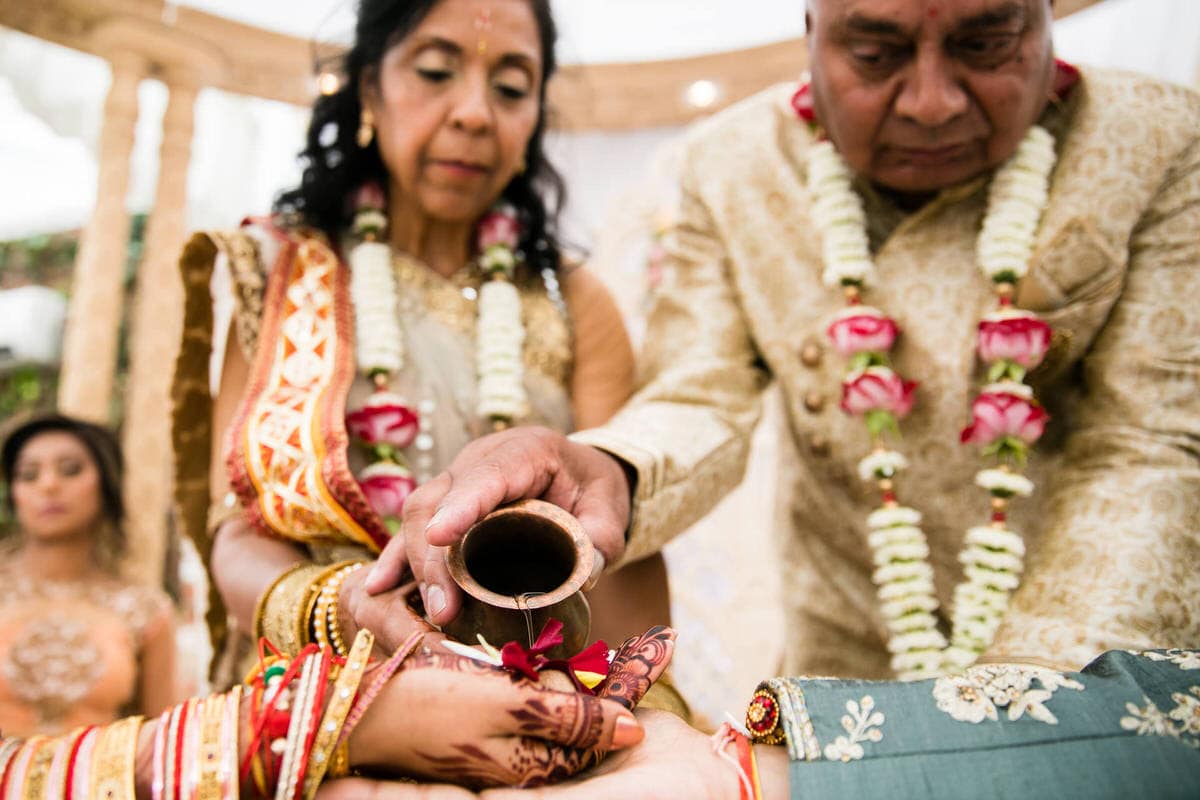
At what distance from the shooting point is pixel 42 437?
4.03 meters

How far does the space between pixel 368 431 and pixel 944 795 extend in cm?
117

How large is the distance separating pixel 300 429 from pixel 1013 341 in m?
1.21

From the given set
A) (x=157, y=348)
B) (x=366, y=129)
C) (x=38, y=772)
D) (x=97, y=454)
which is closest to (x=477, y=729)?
(x=38, y=772)

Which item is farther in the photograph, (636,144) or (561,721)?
(636,144)

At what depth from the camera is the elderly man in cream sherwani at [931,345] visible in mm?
1433

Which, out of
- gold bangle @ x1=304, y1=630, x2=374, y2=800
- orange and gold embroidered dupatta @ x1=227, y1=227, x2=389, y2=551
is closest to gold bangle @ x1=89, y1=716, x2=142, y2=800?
gold bangle @ x1=304, y1=630, x2=374, y2=800

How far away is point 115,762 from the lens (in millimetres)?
915

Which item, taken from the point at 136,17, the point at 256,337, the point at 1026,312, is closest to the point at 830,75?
the point at 1026,312

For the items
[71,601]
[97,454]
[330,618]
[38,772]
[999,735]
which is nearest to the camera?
[38,772]

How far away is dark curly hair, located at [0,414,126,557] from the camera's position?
398 cm

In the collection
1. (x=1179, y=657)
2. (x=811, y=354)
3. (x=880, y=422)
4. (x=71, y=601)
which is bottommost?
(x=71, y=601)

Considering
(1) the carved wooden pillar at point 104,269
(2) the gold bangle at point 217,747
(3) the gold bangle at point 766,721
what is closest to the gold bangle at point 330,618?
(2) the gold bangle at point 217,747

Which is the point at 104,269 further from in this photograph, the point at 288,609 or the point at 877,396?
the point at 877,396

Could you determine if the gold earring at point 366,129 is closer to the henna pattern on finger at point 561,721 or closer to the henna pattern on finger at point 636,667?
the henna pattern on finger at point 636,667
